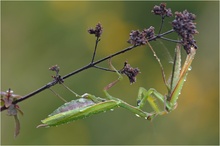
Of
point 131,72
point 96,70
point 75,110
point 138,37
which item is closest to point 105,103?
point 75,110

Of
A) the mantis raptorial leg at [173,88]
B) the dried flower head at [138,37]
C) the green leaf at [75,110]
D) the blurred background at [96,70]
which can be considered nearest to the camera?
the dried flower head at [138,37]

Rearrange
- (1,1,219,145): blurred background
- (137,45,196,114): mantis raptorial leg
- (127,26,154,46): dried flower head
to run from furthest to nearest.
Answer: (1,1,219,145): blurred background < (137,45,196,114): mantis raptorial leg < (127,26,154,46): dried flower head

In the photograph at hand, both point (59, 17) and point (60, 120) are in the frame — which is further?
point (59, 17)

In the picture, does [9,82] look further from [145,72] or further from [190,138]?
[190,138]

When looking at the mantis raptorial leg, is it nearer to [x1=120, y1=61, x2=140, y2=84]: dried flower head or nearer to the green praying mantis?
the green praying mantis

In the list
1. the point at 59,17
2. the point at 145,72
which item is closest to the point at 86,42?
the point at 59,17

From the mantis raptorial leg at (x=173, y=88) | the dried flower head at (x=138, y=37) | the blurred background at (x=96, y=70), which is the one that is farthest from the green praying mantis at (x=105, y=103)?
the blurred background at (x=96, y=70)

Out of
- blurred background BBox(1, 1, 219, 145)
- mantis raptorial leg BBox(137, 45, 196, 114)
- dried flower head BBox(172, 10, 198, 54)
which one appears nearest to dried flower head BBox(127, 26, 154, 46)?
dried flower head BBox(172, 10, 198, 54)

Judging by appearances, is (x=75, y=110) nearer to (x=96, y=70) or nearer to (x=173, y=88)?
(x=173, y=88)

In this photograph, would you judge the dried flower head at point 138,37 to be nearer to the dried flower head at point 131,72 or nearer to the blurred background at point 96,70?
the dried flower head at point 131,72
